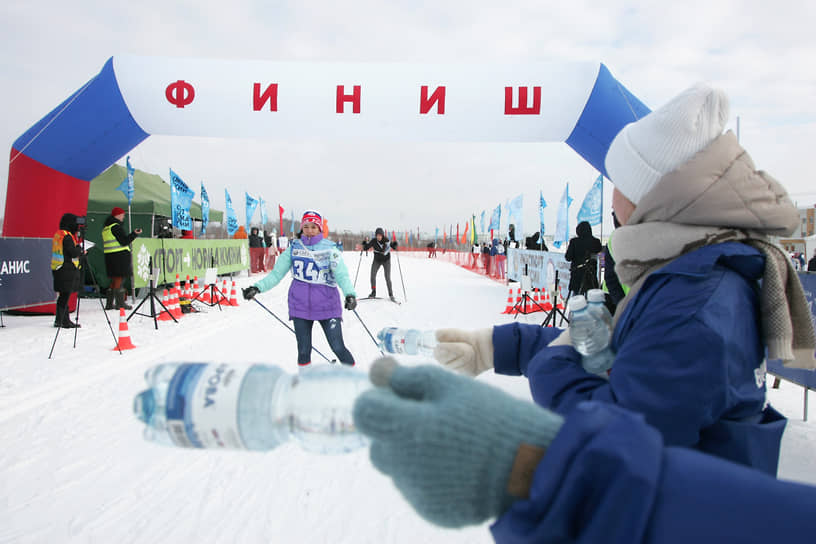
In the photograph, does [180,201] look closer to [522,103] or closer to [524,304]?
[522,103]

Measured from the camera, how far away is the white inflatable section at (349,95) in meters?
6.78

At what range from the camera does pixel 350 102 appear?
22.9 feet

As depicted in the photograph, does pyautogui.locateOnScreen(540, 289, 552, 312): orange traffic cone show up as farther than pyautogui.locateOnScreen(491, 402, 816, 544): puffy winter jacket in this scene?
Yes

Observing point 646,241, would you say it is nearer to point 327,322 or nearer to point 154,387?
point 154,387

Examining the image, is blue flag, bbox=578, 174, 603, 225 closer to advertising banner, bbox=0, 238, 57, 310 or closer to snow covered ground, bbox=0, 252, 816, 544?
snow covered ground, bbox=0, 252, 816, 544

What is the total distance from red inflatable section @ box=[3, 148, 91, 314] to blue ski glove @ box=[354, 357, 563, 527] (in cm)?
996

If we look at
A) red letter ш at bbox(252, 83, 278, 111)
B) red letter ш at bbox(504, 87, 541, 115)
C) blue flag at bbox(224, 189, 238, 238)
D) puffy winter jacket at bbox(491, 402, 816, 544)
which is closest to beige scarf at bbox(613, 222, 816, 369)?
puffy winter jacket at bbox(491, 402, 816, 544)

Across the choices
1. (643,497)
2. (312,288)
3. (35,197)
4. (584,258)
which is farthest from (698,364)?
(35,197)

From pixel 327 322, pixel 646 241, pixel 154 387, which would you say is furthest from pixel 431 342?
pixel 327 322

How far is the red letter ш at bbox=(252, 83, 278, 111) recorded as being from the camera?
6.88 metres

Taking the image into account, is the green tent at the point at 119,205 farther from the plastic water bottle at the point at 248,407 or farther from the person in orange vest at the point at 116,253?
the plastic water bottle at the point at 248,407

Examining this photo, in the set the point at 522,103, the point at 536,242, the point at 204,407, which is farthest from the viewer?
the point at 536,242

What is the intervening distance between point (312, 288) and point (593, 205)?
732 cm

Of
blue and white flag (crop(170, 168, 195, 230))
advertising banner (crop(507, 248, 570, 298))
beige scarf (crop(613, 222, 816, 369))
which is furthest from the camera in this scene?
blue and white flag (crop(170, 168, 195, 230))
